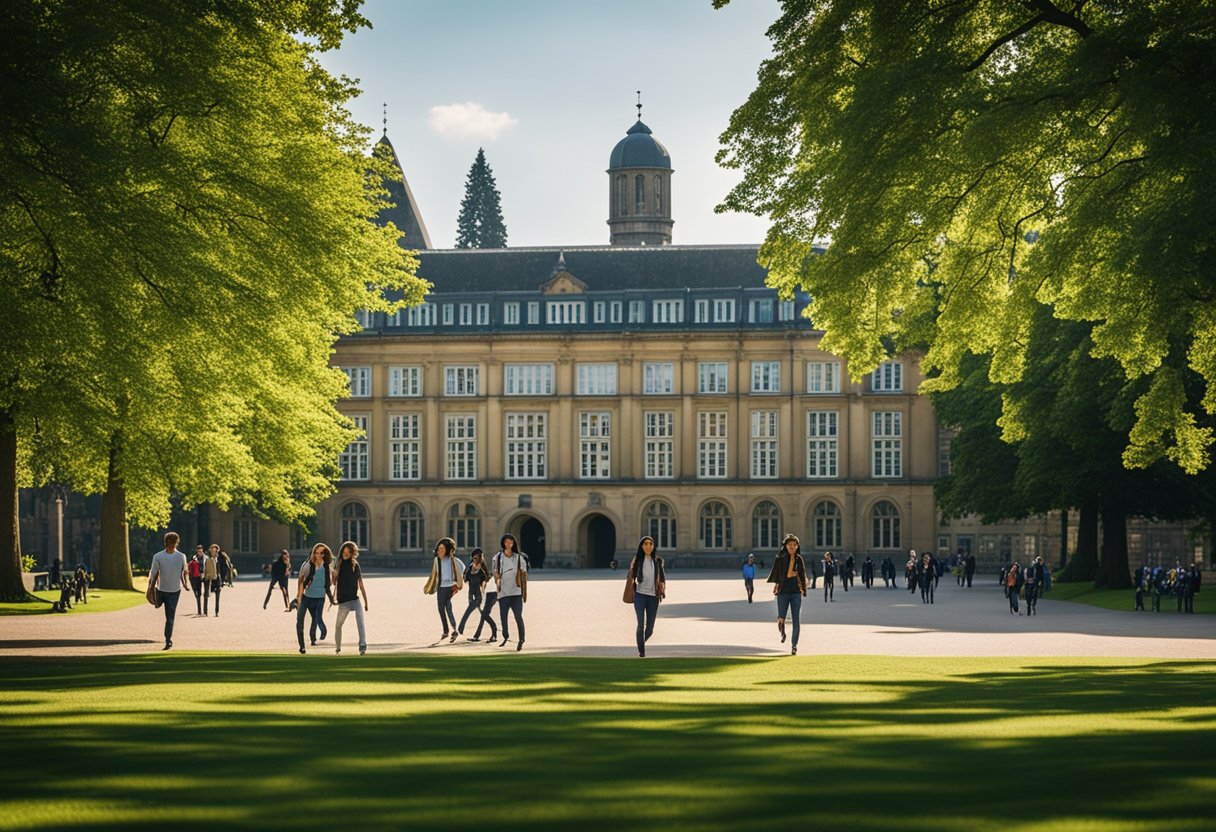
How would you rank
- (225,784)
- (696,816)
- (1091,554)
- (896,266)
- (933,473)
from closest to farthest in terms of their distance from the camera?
(696,816) < (225,784) < (896,266) < (1091,554) < (933,473)

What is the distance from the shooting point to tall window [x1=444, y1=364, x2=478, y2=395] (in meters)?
104

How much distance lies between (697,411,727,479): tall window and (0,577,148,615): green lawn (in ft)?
160

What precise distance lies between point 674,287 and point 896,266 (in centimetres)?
7903

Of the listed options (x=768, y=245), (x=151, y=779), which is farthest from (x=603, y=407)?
(x=151, y=779)

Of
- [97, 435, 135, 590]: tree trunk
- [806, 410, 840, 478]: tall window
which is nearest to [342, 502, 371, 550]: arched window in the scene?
[806, 410, 840, 478]: tall window

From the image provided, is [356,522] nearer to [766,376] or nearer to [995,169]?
[766,376]

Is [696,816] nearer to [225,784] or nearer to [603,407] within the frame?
[225,784]

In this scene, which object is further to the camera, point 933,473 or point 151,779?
point 933,473

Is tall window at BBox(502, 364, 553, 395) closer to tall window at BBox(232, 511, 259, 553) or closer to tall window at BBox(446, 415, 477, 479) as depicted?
tall window at BBox(446, 415, 477, 479)

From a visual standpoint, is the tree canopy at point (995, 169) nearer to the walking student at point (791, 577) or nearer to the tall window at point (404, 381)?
the walking student at point (791, 577)

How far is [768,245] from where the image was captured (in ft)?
94.1

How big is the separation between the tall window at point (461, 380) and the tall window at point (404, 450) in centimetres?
280

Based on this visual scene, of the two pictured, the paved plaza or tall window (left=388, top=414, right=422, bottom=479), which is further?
tall window (left=388, top=414, right=422, bottom=479)

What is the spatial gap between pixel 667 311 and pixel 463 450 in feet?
49.7
